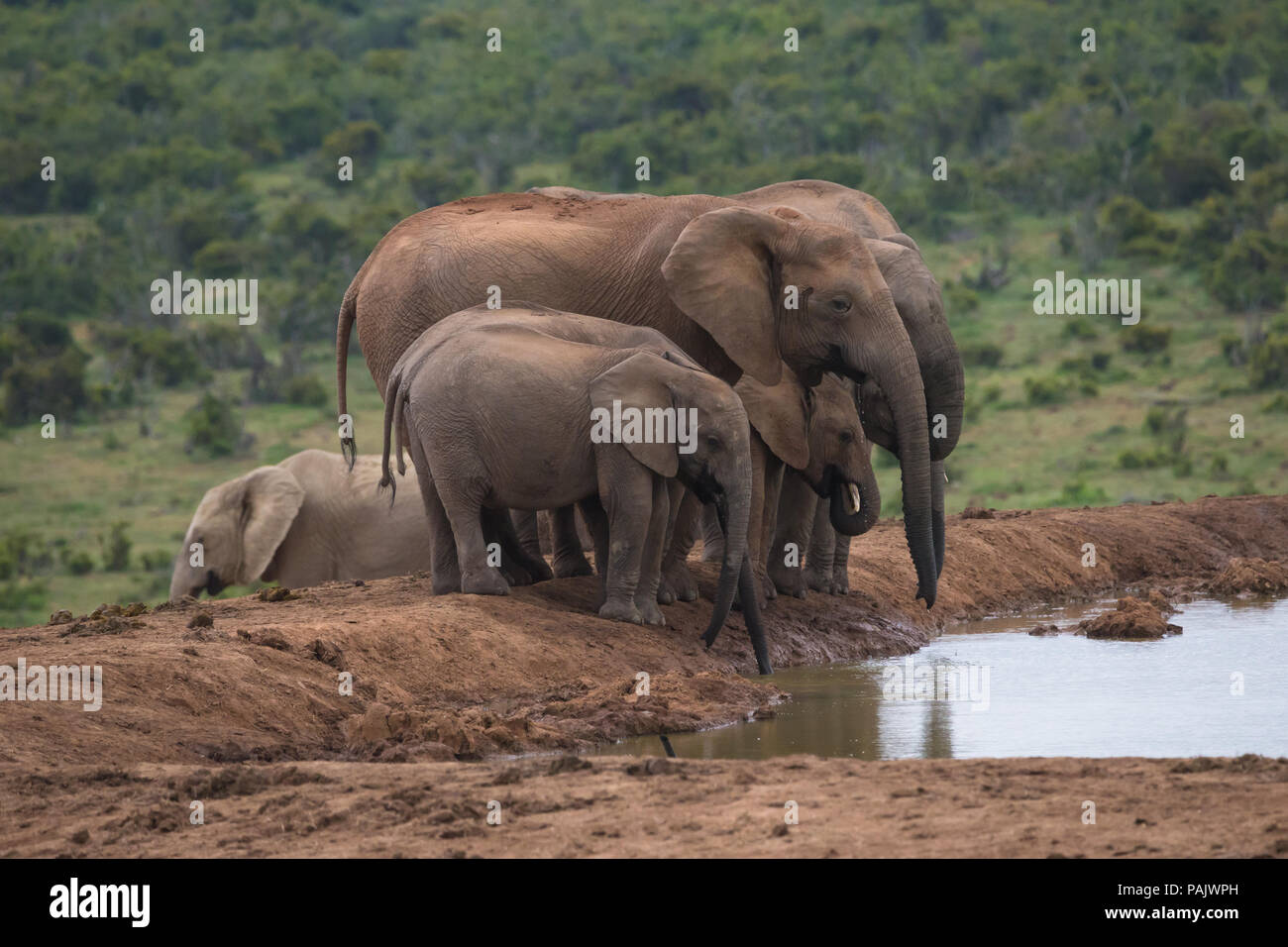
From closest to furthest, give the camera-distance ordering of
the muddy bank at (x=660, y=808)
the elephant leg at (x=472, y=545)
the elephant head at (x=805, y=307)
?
1. the muddy bank at (x=660, y=808)
2. the elephant leg at (x=472, y=545)
3. the elephant head at (x=805, y=307)

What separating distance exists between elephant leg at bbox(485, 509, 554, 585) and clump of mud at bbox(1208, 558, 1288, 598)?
17.1 ft

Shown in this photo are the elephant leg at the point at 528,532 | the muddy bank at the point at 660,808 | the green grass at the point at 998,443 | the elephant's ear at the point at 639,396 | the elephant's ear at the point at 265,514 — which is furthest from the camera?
the green grass at the point at 998,443

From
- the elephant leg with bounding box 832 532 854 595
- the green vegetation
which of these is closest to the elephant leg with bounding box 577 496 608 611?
the elephant leg with bounding box 832 532 854 595

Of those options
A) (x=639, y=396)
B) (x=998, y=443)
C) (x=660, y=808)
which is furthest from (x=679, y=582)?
(x=998, y=443)

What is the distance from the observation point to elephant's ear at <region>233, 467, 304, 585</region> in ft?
45.6

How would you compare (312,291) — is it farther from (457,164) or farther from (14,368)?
(457,164)

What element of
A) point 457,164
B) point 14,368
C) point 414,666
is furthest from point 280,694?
point 457,164

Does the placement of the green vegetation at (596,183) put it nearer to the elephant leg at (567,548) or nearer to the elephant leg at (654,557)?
the elephant leg at (567,548)

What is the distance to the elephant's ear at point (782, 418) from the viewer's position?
10531mm

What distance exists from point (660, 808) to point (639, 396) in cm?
381

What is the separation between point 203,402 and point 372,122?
69.0ft

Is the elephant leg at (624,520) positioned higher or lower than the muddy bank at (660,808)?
higher

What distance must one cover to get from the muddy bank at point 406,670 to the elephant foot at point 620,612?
2.9 inches

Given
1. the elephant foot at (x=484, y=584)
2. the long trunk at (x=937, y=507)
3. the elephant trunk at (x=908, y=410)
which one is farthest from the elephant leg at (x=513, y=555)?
the long trunk at (x=937, y=507)
